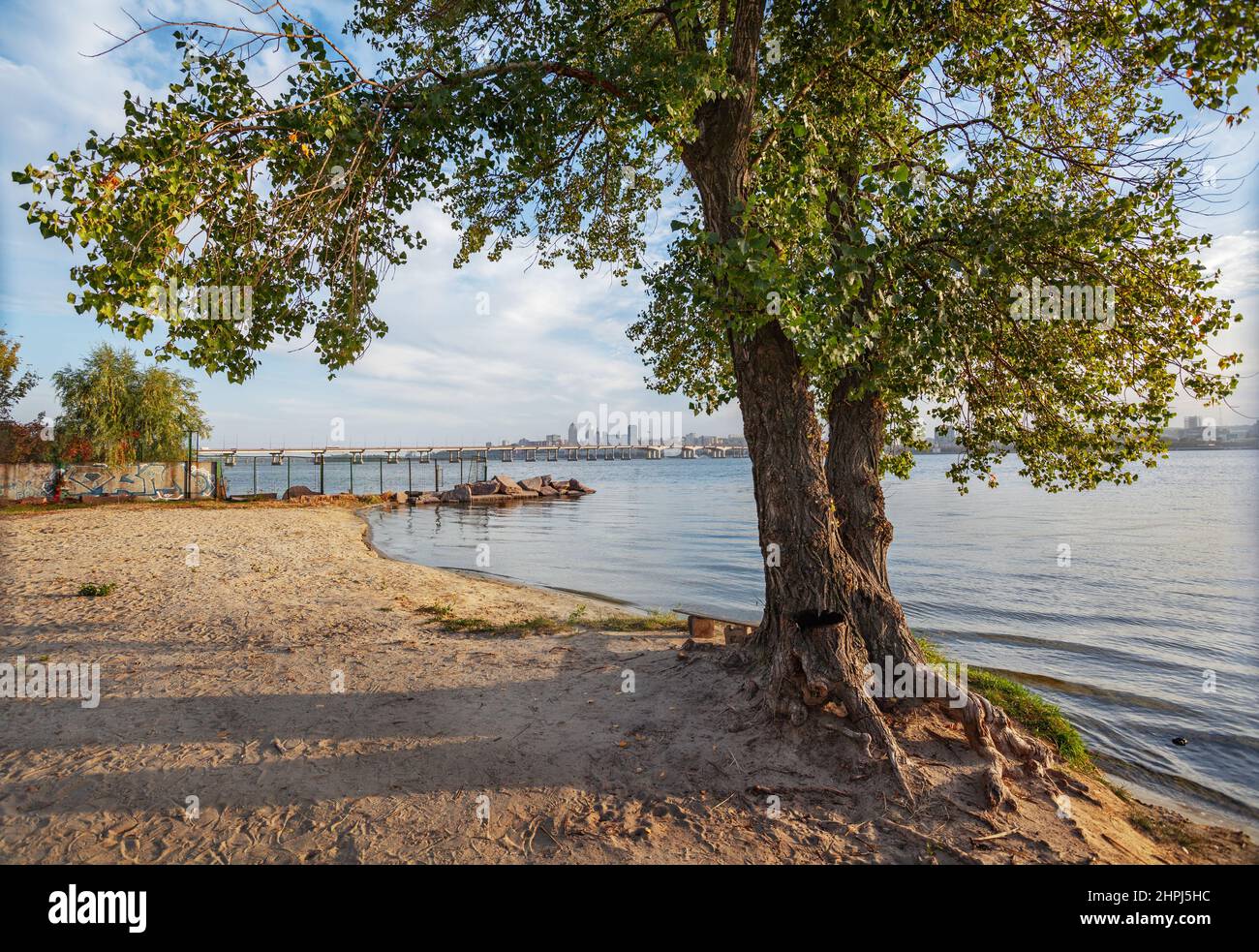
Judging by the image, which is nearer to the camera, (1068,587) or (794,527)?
(794,527)

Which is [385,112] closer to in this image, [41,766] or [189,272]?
[189,272]

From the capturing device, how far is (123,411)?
124 feet

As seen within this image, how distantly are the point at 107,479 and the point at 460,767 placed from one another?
128 feet

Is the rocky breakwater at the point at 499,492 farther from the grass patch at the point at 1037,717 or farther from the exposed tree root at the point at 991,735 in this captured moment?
the exposed tree root at the point at 991,735

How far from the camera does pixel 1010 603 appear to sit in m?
16.6

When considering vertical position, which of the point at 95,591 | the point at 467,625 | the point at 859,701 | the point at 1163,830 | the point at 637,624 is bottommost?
the point at 1163,830

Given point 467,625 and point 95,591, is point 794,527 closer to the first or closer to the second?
point 467,625

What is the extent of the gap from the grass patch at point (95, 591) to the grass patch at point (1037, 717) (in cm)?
1368

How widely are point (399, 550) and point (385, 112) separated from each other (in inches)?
852

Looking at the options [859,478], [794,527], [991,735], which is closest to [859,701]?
[991,735]

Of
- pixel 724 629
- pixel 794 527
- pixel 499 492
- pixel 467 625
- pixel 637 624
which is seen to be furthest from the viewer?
pixel 499 492

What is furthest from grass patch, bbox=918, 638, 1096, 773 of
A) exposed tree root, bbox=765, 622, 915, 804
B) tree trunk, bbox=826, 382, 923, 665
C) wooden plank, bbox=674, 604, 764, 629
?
wooden plank, bbox=674, 604, 764, 629

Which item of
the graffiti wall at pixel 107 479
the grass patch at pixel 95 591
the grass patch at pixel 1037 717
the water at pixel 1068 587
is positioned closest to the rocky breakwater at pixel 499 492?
the water at pixel 1068 587
